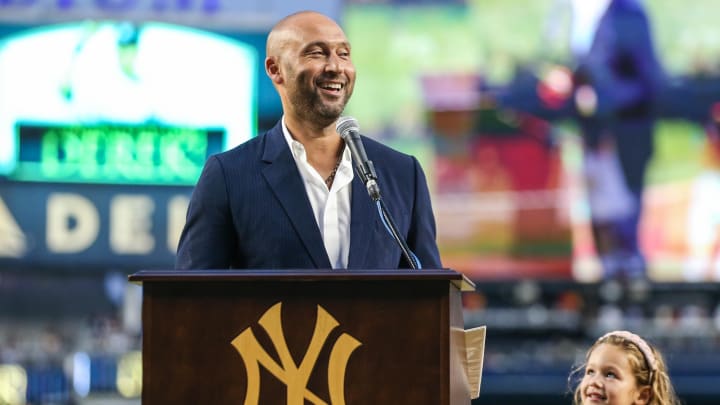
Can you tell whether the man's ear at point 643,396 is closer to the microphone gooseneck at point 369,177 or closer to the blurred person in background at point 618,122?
the microphone gooseneck at point 369,177

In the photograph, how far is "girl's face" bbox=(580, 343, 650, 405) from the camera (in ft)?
11.0

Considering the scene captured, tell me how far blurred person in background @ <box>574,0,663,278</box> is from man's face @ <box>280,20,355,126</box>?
1221 cm

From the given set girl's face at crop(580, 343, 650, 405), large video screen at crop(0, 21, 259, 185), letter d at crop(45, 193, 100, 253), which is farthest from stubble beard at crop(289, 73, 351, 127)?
letter d at crop(45, 193, 100, 253)

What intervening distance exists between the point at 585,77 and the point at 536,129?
2.87ft

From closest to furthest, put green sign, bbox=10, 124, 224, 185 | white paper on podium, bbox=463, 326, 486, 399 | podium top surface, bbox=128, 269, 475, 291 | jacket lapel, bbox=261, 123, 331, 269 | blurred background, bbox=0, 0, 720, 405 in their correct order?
podium top surface, bbox=128, 269, 475, 291, white paper on podium, bbox=463, 326, 486, 399, jacket lapel, bbox=261, 123, 331, 269, blurred background, bbox=0, 0, 720, 405, green sign, bbox=10, 124, 224, 185

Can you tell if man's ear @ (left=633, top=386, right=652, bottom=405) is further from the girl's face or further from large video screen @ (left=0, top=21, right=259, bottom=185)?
→ large video screen @ (left=0, top=21, right=259, bottom=185)

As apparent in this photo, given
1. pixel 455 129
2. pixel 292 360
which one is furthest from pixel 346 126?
pixel 455 129

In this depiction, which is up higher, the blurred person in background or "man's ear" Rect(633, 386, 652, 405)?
the blurred person in background

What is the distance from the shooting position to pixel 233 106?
15.2 metres

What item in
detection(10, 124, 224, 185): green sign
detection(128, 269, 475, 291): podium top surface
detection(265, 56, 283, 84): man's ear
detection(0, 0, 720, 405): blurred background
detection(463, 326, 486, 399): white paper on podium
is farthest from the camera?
detection(10, 124, 224, 185): green sign

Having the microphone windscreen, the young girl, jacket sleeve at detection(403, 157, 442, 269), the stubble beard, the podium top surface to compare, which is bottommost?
the young girl

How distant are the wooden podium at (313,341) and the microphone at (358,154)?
35 centimetres

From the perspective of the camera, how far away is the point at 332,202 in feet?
8.80

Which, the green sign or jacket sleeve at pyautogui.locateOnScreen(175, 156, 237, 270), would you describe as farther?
the green sign
